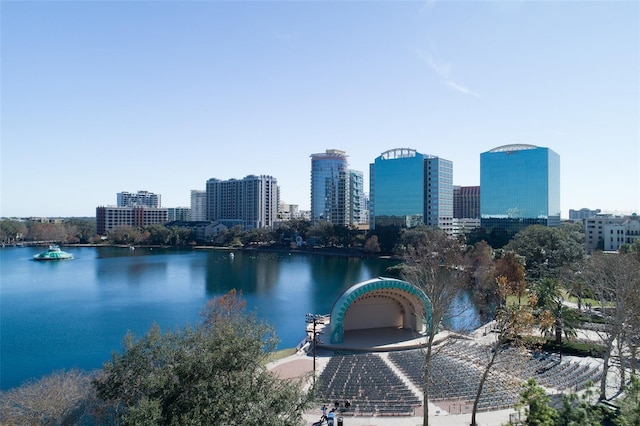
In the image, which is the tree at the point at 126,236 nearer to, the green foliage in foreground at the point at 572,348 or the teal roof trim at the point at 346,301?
the teal roof trim at the point at 346,301

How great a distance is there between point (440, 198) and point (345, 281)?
145ft

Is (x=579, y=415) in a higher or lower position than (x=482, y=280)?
higher

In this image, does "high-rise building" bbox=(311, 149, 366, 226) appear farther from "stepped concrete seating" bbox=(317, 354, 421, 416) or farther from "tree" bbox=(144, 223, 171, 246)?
"stepped concrete seating" bbox=(317, 354, 421, 416)

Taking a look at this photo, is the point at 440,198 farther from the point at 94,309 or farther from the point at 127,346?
the point at 127,346

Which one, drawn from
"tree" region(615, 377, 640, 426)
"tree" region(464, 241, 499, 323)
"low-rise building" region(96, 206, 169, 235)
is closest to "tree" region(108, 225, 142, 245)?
"low-rise building" region(96, 206, 169, 235)

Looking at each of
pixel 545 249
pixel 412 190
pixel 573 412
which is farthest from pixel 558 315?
pixel 412 190

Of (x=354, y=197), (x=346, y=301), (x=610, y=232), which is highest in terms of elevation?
(x=354, y=197)

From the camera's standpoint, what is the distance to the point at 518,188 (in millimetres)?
85500

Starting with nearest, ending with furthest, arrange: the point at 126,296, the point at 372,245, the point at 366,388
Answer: the point at 366,388
the point at 126,296
the point at 372,245

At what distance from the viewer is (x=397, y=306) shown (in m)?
32.6

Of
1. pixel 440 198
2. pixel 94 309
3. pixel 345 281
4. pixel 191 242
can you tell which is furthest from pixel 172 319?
pixel 191 242

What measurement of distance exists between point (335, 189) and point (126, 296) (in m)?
85.6

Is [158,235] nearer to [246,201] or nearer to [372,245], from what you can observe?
[246,201]

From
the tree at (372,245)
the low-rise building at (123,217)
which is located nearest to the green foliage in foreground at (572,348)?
the tree at (372,245)
